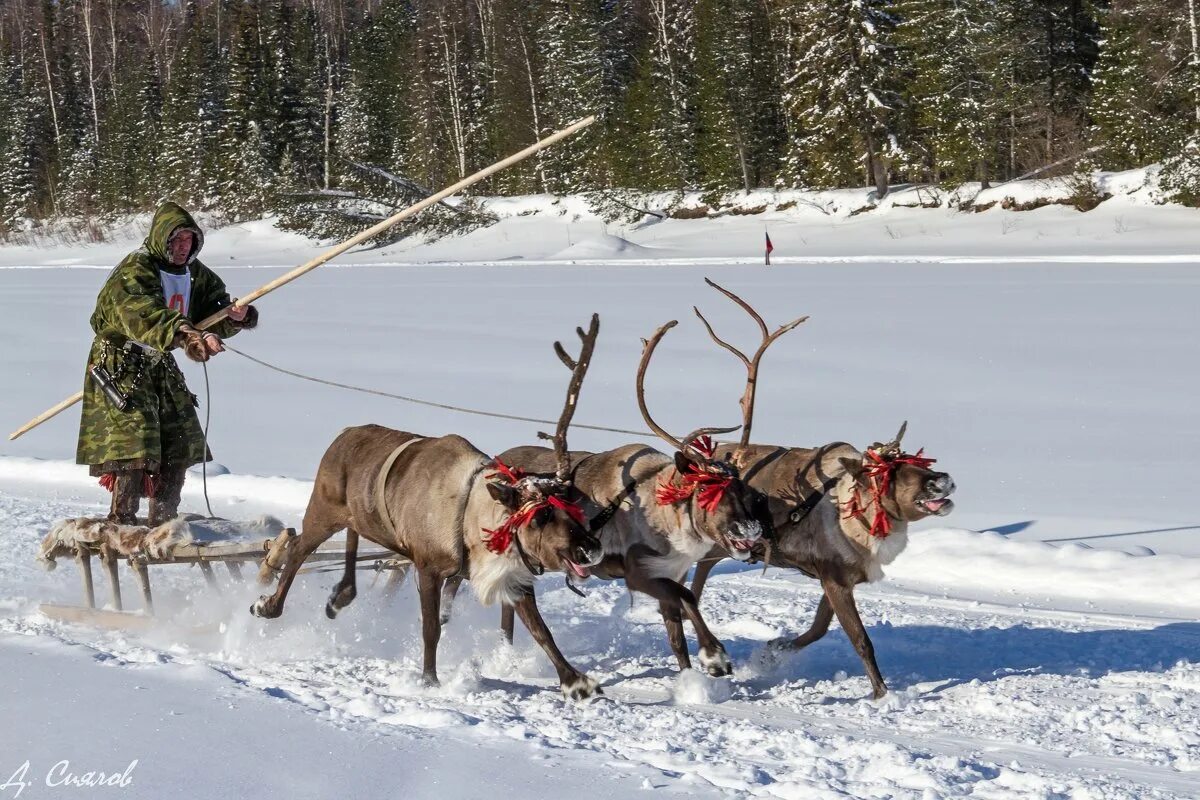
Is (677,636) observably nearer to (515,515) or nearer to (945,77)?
(515,515)

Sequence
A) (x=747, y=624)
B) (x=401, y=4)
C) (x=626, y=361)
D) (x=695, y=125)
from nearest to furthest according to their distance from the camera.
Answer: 1. (x=747, y=624)
2. (x=626, y=361)
3. (x=695, y=125)
4. (x=401, y=4)

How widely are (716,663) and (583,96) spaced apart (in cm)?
4362

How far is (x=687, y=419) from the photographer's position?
12.5 meters

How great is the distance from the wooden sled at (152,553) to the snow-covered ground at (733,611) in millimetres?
191

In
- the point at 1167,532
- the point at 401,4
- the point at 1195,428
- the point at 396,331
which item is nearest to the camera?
the point at 1167,532

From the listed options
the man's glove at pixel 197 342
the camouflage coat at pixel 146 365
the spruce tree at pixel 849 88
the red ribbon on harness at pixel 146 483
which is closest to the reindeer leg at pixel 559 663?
the man's glove at pixel 197 342

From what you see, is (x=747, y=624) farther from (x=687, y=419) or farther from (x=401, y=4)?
(x=401, y=4)

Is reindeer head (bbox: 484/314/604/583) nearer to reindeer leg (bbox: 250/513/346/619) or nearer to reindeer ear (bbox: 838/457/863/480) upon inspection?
reindeer ear (bbox: 838/457/863/480)

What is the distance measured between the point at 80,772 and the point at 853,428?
908 centimetres

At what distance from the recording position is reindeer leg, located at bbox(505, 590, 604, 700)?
16.4ft

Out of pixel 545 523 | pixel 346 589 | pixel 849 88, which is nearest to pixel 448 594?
pixel 346 589

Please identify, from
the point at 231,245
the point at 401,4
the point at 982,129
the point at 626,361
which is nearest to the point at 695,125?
the point at 982,129

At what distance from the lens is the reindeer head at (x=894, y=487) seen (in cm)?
511

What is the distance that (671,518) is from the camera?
5.36m
